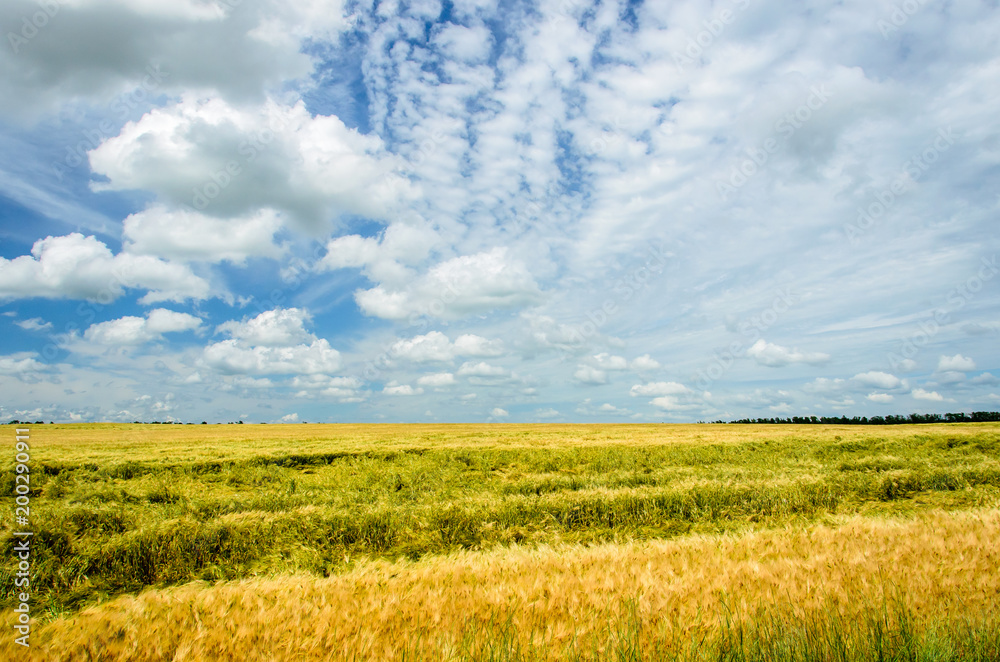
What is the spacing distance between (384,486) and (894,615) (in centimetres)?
1238

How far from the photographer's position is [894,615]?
13.6 feet

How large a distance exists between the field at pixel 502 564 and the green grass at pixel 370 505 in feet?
0.19

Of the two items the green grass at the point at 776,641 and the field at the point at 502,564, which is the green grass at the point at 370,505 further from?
the green grass at the point at 776,641

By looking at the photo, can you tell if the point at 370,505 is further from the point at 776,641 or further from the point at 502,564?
the point at 776,641

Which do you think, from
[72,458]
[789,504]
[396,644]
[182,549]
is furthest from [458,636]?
[72,458]

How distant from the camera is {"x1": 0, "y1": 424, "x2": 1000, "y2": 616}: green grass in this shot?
7.64 m

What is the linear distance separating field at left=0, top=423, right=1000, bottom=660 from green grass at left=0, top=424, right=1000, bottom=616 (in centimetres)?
6

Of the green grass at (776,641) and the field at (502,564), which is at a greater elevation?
the green grass at (776,641)

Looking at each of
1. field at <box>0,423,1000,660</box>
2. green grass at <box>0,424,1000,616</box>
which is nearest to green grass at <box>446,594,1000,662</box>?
field at <box>0,423,1000,660</box>

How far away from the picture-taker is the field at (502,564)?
3711 millimetres

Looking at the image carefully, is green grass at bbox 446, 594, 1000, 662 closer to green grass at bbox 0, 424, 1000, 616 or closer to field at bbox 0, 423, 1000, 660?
field at bbox 0, 423, 1000, 660

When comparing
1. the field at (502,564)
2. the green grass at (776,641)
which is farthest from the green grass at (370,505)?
the green grass at (776,641)

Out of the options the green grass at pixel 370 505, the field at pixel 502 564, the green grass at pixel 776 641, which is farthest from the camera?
the green grass at pixel 370 505

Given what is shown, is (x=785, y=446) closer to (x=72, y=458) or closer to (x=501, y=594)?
(x=501, y=594)
